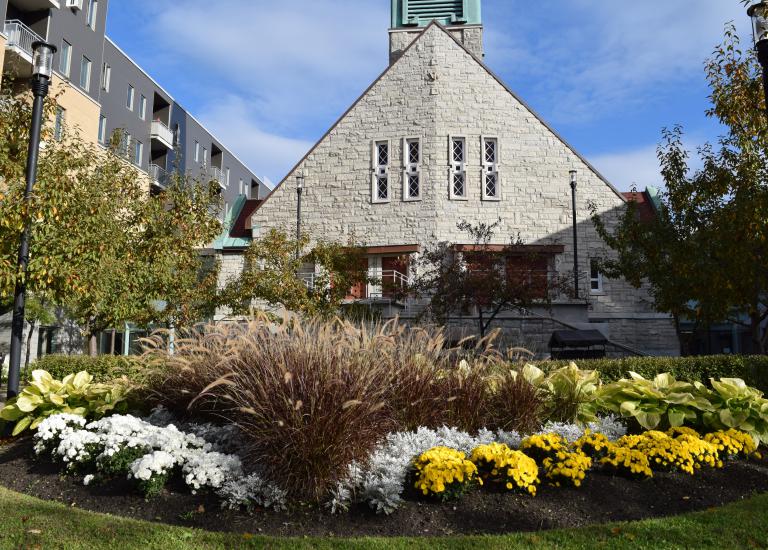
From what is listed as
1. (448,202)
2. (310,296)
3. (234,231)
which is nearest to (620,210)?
(448,202)

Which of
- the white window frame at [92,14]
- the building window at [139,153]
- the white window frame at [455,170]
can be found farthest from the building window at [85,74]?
the white window frame at [455,170]

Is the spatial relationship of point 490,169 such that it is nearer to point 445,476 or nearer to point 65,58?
point 65,58

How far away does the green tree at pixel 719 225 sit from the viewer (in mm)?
12016

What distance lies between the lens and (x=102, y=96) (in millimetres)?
35406

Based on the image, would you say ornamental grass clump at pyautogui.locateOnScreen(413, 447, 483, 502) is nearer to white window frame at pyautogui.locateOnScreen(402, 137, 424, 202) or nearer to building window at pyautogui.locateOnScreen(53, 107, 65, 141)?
building window at pyautogui.locateOnScreen(53, 107, 65, 141)

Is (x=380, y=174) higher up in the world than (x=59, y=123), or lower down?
higher up

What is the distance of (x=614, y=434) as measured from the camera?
705cm

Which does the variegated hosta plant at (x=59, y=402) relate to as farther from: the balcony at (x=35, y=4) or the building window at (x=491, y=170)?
the balcony at (x=35, y=4)

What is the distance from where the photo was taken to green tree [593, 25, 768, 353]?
12.0 meters

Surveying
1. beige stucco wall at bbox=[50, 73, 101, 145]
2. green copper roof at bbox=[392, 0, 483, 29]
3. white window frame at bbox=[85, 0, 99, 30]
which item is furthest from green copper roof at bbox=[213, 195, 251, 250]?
white window frame at bbox=[85, 0, 99, 30]

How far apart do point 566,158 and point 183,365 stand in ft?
72.4

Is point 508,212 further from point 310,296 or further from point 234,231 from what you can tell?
point 234,231

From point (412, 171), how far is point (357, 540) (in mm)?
22079

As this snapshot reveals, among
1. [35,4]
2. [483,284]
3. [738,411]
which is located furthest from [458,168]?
[738,411]
